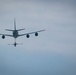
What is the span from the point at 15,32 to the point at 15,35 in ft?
5.42

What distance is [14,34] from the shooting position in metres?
106

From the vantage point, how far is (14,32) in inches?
4198

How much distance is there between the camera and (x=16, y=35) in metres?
106

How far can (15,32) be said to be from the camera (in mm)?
106562

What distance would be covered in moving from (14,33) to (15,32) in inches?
27.1

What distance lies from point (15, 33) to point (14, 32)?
2.46 feet

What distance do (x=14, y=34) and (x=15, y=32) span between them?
3.65ft

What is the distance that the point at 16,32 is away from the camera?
106750 millimetres

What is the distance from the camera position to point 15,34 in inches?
4176

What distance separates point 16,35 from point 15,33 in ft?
4.30

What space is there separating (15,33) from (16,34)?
747mm

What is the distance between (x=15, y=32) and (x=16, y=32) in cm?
48

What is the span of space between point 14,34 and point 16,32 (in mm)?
1421

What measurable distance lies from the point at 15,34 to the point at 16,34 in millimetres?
472
